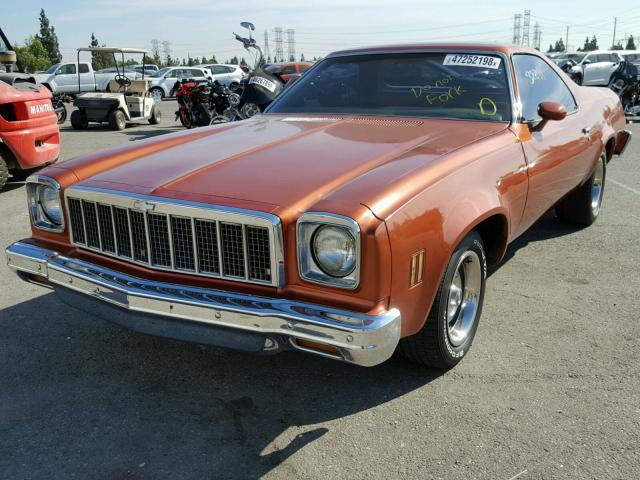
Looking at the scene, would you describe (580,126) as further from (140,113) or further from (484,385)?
(140,113)

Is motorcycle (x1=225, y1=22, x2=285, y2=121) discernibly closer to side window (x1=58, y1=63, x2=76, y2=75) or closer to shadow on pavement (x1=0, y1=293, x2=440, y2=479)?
shadow on pavement (x1=0, y1=293, x2=440, y2=479)

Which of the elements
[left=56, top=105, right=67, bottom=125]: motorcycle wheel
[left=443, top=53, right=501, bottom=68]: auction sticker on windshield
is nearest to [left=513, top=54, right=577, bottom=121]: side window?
[left=443, top=53, right=501, bottom=68]: auction sticker on windshield

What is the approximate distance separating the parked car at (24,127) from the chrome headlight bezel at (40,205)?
4.38 meters

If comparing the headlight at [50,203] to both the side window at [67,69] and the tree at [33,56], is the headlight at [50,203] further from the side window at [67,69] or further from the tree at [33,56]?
the tree at [33,56]

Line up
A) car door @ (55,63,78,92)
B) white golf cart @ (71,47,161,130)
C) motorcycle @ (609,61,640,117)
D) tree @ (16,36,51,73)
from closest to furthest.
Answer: white golf cart @ (71,47,161,130) < motorcycle @ (609,61,640,117) < car door @ (55,63,78,92) < tree @ (16,36,51,73)

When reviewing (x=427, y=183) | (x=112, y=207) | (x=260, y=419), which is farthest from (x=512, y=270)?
(x=112, y=207)

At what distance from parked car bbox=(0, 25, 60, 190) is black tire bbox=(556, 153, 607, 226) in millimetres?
6005

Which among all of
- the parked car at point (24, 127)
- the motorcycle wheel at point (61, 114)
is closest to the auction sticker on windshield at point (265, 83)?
the parked car at point (24, 127)

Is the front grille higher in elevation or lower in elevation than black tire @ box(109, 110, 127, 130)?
higher

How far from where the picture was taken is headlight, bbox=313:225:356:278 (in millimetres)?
2348

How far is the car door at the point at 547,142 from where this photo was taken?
3.66 metres

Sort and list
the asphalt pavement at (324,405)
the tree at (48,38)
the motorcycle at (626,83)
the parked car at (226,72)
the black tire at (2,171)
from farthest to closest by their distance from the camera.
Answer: the tree at (48,38) → the parked car at (226,72) → the motorcycle at (626,83) → the black tire at (2,171) → the asphalt pavement at (324,405)

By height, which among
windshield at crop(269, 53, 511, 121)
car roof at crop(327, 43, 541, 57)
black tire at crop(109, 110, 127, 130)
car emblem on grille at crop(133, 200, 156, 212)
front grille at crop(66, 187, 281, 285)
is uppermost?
car roof at crop(327, 43, 541, 57)

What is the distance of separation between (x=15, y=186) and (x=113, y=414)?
6010 millimetres
